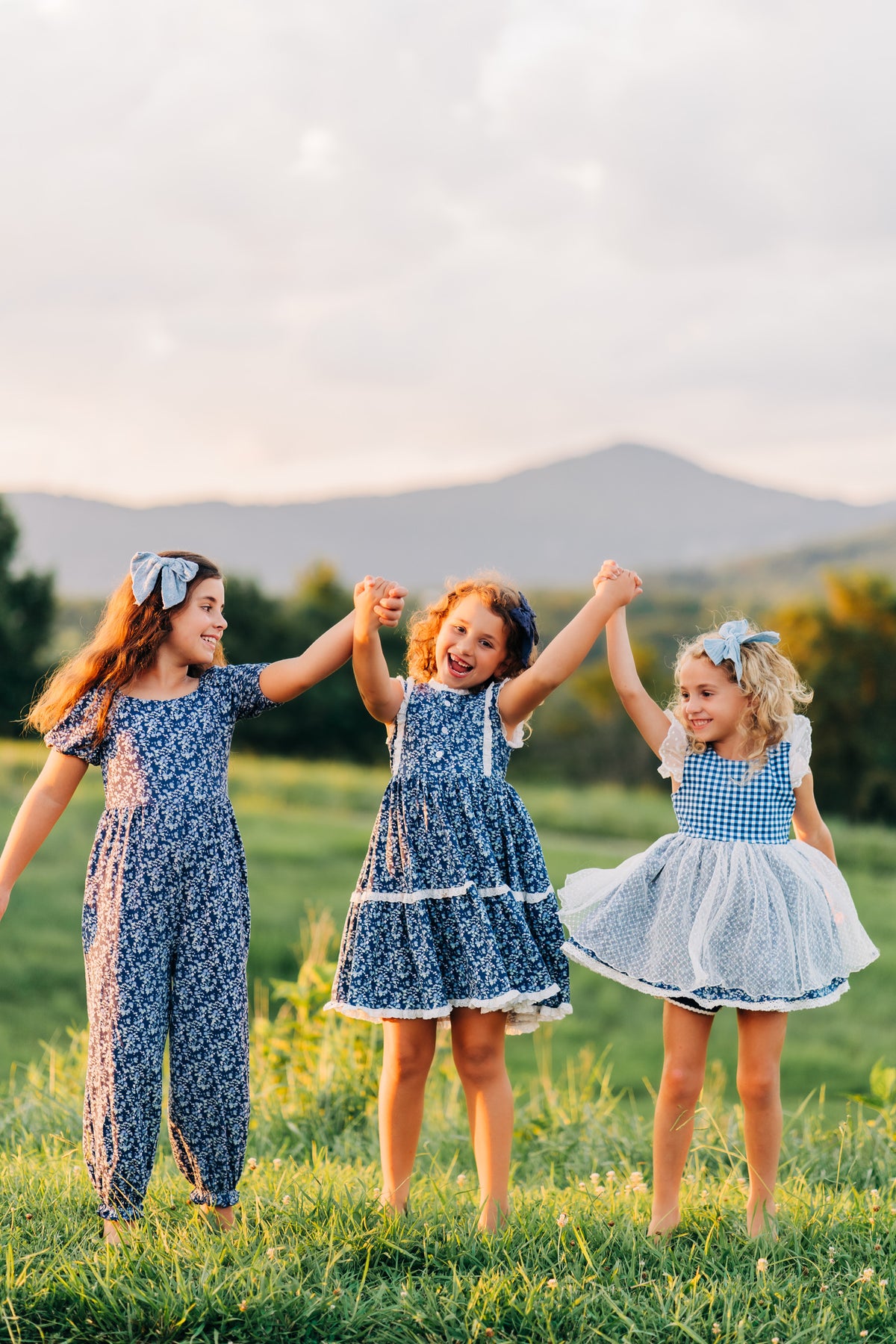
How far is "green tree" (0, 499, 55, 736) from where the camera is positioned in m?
29.6

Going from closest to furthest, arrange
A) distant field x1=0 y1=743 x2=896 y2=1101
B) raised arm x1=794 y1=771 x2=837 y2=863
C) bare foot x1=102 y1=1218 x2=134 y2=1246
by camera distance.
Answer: bare foot x1=102 y1=1218 x2=134 y2=1246, raised arm x1=794 y1=771 x2=837 y2=863, distant field x1=0 y1=743 x2=896 y2=1101

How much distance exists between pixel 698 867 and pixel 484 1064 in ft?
2.53

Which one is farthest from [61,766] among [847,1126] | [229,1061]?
[847,1126]

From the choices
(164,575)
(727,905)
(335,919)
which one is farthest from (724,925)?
(335,919)

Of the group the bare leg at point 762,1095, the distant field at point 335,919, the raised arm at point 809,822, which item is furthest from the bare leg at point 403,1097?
the distant field at point 335,919

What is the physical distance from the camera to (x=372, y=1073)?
455cm

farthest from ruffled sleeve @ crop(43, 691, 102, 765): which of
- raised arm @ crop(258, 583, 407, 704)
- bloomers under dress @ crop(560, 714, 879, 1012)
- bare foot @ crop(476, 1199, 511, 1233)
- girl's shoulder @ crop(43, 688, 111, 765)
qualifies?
bare foot @ crop(476, 1199, 511, 1233)

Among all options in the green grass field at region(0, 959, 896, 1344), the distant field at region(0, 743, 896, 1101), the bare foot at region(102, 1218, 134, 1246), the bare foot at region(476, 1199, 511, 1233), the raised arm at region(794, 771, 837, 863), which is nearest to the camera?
the green grass field at region(0, 959, 896, 1344)

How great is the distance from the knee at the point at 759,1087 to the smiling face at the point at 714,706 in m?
0.83

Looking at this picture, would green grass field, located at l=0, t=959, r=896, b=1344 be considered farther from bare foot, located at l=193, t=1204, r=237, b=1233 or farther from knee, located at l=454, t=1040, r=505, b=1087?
knee, located at l=454, t=1040, r=505, b=1087

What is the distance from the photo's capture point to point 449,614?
3.29m

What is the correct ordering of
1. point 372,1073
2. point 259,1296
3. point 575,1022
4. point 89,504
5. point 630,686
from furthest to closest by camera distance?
1. point 89,504
2. point 575,1022
3. point 372,1073
4. point 630,686
5. point 259,1296

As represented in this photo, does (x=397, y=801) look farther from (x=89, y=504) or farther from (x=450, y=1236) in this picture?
(x=89, y=504)

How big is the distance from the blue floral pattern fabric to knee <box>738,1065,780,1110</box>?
4.36 ft
